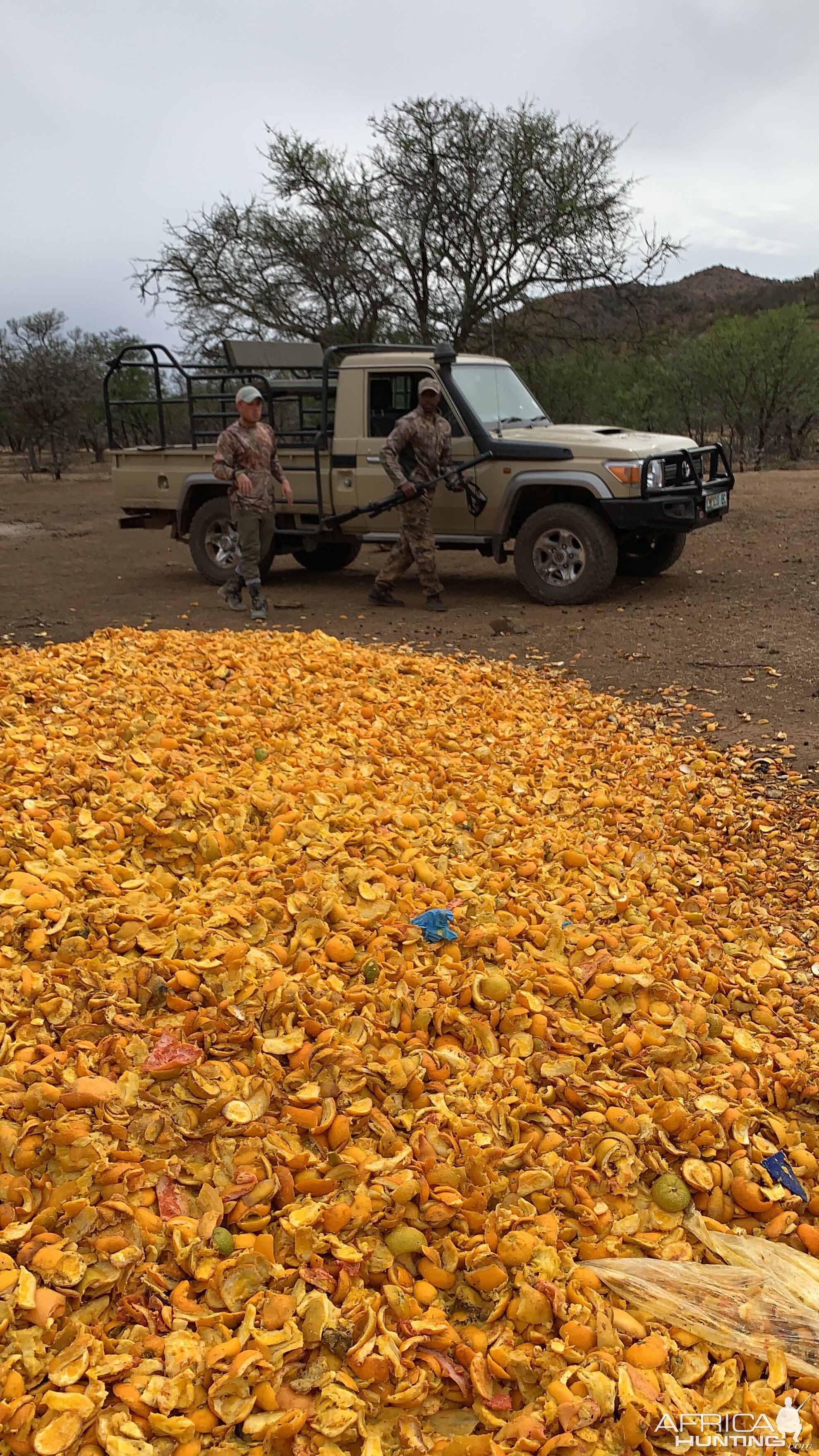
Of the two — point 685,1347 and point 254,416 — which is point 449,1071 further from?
point 254,416

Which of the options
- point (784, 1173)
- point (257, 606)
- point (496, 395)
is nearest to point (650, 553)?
point (496, 395)

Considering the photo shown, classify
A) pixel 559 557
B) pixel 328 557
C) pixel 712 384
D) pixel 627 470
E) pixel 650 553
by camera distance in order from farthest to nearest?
pixel 712 384, pixel 328 557, pixel 650 553, pixel 559 557, pixel 627 470

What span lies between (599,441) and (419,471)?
5.23 ft

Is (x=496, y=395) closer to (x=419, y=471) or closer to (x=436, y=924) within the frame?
(x=419, y=471)

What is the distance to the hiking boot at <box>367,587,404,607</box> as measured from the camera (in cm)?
962

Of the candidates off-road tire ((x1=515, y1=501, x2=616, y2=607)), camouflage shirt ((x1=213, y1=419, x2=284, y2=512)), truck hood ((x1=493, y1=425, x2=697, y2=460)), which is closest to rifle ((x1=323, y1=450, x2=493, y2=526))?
truck hood ((x1=493, y1=425, x2=697, y2=460))

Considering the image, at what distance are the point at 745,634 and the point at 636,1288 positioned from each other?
20.8 ft

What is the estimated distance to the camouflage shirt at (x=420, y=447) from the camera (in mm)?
8844

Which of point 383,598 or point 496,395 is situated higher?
point 496,395

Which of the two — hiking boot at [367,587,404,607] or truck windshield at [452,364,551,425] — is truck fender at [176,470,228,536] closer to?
hiking boot at [367,587,404,607]

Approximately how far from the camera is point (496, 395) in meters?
9.62

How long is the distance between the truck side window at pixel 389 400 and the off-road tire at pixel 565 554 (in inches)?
62.8

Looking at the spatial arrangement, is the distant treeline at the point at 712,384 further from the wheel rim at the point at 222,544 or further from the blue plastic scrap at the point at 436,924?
the blue plastic scrap at the point at 436,924

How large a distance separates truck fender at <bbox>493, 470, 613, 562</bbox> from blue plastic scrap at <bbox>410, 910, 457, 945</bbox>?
6229mm
